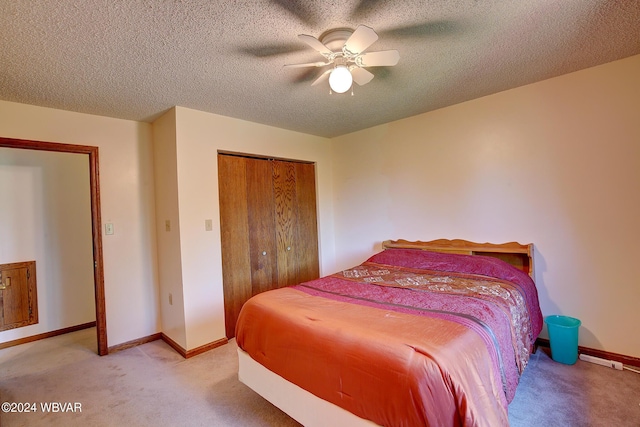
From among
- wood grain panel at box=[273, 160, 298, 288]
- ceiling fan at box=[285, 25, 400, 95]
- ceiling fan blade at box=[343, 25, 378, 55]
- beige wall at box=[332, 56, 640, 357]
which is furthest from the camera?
wood grain panel at box=[273, 160, 298, 288]

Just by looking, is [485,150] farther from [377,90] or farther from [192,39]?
[192,39]

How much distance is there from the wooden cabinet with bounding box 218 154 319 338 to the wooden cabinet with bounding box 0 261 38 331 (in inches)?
89.9

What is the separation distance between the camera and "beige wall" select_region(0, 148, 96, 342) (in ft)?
10.4

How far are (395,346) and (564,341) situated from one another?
1.97 meters

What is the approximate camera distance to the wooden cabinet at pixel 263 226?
316 centimetres

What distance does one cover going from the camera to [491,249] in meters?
2.77

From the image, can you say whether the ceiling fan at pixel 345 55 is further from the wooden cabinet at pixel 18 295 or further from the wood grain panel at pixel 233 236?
the wooden cabinet at pixel 18 295

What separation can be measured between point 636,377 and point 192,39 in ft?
12.6

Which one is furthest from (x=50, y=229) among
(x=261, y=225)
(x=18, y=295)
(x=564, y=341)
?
(x=564, y=341)

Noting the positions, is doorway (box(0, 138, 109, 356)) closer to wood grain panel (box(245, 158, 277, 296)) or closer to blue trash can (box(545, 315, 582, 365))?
wood grain panel (box(245, 158, 277, 296))

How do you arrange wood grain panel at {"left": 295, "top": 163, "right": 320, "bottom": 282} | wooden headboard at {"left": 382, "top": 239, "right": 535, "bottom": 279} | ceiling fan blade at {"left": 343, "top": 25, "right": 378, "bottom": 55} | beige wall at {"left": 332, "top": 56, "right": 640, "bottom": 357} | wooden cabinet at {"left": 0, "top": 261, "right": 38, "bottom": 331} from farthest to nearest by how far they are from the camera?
wood grain panel at {"left": 295, "top": 163, "right": 320, "bottom": 282} → wooden cabinet at {"left": 0, "top": 261, "right": 38, "bottom": 331} → wooden headboard at {"left": 382, "top": 239, "right": 535, "bottom": 279} → beige wall at {"left": 332, "top": 56, "right": 640, "bottom": 357} → ceiling fan blade at {"left": 343, "top": 25, "right": 378, "bottom": 55}

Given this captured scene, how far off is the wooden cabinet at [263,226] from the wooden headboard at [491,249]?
4.74 ft

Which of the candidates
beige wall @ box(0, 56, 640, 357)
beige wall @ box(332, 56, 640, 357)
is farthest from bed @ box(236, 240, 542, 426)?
beige wall @ box(0, 56, 640, 357)

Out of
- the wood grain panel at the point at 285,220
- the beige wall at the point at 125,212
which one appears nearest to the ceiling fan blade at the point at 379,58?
the wood grain panel at the point at 285,220
